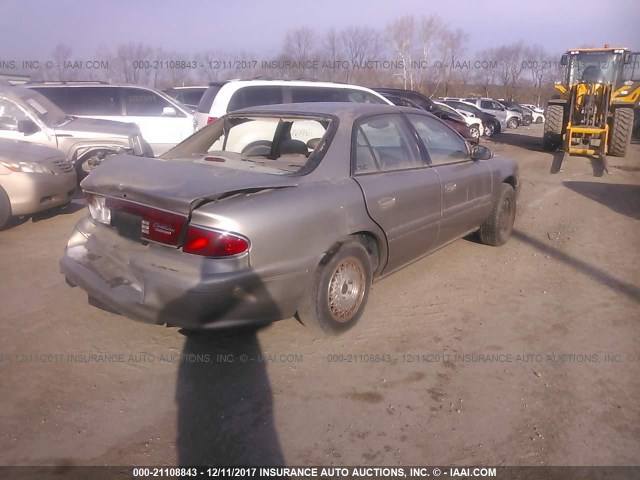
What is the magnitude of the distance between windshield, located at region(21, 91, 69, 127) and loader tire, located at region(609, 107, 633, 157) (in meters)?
12.5

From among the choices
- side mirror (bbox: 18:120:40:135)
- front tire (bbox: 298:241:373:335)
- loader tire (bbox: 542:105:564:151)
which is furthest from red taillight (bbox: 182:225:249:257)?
loader tire (bbox: 542:105:564:151)

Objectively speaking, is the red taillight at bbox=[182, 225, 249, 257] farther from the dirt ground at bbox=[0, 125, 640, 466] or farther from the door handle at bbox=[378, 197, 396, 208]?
the door handle at bbox=[378, 197, 396, 208]

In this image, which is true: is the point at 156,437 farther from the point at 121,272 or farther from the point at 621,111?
the point at 621,111

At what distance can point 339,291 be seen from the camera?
3.54 metres

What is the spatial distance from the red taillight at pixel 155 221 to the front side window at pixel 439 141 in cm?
241

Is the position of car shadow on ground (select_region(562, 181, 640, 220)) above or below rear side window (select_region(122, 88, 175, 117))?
below

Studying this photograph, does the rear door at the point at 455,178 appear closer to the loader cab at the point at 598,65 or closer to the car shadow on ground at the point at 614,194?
the car shadow on ground at the point at 614,194

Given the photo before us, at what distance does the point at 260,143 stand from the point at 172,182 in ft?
4.43

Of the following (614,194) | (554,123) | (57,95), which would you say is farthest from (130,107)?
(554,123)

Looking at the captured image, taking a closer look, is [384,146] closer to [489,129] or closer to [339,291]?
[339,291]

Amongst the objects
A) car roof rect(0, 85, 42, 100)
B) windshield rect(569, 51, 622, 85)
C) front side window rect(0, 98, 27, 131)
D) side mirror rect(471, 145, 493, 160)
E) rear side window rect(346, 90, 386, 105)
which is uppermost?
windshield rect(569, 51, 622, 85)

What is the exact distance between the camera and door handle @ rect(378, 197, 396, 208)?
3727 millimetres

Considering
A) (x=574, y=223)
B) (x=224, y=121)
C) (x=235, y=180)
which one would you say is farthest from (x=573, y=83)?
(x=235, y=180)

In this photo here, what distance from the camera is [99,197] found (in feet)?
11.2
